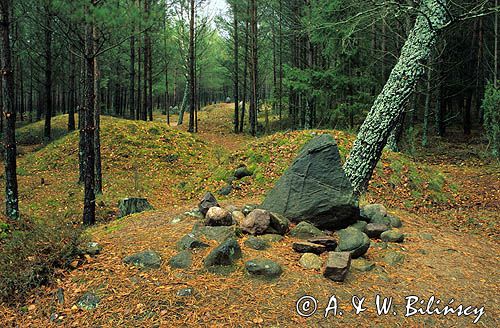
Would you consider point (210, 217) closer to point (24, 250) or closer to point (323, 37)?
point (24, 250)

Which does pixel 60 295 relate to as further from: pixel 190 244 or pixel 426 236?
pixel 426 236

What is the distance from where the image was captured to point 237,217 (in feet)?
18.4

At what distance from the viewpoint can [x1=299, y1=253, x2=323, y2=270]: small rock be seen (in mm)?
4391

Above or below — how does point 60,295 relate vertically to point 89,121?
below

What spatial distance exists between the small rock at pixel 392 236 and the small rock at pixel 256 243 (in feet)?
6.47

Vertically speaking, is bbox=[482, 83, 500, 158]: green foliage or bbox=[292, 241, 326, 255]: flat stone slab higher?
bbox=[482, 83, 500, 158]: green foliage

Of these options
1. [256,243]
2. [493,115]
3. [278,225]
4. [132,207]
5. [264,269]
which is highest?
[493,115]

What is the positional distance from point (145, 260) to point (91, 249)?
2.83 ft

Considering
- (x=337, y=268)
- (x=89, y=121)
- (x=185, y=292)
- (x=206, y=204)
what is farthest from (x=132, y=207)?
(x=337, y=268)

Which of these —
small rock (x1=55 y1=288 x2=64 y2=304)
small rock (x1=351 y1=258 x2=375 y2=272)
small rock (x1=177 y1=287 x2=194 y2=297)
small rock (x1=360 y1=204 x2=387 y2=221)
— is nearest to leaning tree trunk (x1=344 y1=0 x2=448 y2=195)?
small rock (x1=360 y1=204 x2=387 y2=221)

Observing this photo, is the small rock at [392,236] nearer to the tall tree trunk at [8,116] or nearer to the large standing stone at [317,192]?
the large standing stone at [317,192]

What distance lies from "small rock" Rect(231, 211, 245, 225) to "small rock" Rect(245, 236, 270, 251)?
1.94ft

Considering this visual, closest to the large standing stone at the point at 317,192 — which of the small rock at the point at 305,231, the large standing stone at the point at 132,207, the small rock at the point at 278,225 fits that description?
the small rock at the point at 305,231

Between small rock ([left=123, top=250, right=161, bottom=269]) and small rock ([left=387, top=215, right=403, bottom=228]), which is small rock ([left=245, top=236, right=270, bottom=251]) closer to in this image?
small rock ([left=123, top=250, right=161, bottom=269])
